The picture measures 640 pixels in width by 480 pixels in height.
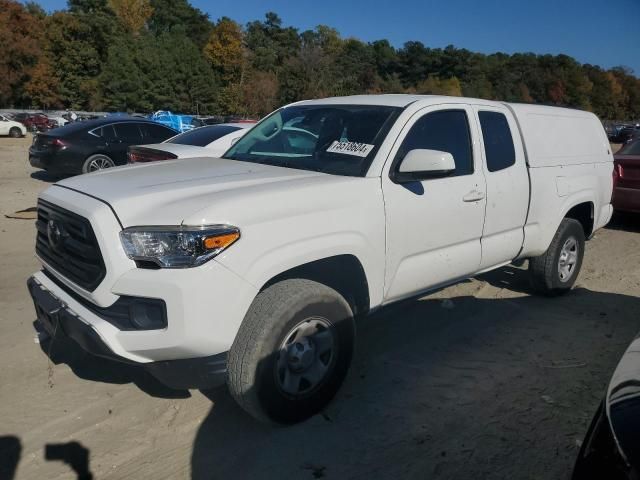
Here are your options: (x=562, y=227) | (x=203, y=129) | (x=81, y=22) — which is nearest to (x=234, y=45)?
(x=81, y=22)

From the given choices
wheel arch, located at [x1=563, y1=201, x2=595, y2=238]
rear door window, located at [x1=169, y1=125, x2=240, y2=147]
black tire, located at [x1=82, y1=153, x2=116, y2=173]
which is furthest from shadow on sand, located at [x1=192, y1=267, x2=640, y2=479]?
black tire, located at [x1=82, y1=153, x2=116, y2=173]

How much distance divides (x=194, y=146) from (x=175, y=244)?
6.08 meters

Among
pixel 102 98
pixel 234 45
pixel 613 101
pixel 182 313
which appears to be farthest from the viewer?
pixel 613 101

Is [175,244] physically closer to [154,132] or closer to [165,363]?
[165,363]

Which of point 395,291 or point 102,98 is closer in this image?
point 395,291

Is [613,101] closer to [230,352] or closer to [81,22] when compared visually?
[81,22]

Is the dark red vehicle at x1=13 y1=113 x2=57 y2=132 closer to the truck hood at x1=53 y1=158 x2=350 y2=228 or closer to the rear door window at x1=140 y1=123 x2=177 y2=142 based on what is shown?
the rear door window at x1=140 y1=123 x2=177 y2=142

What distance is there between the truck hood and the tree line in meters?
46.1

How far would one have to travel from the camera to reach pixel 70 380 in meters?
3.57

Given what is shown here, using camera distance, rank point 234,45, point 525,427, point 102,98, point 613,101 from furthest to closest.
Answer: point 613,101, point 234,45, point 102,98, point 525,427

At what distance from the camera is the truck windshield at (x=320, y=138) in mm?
3518

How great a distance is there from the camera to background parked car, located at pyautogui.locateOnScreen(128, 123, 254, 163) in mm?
7777

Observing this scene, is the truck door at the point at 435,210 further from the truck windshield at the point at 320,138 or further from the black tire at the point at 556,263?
the black tire at the point at 556,263

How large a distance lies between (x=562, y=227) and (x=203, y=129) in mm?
6321
